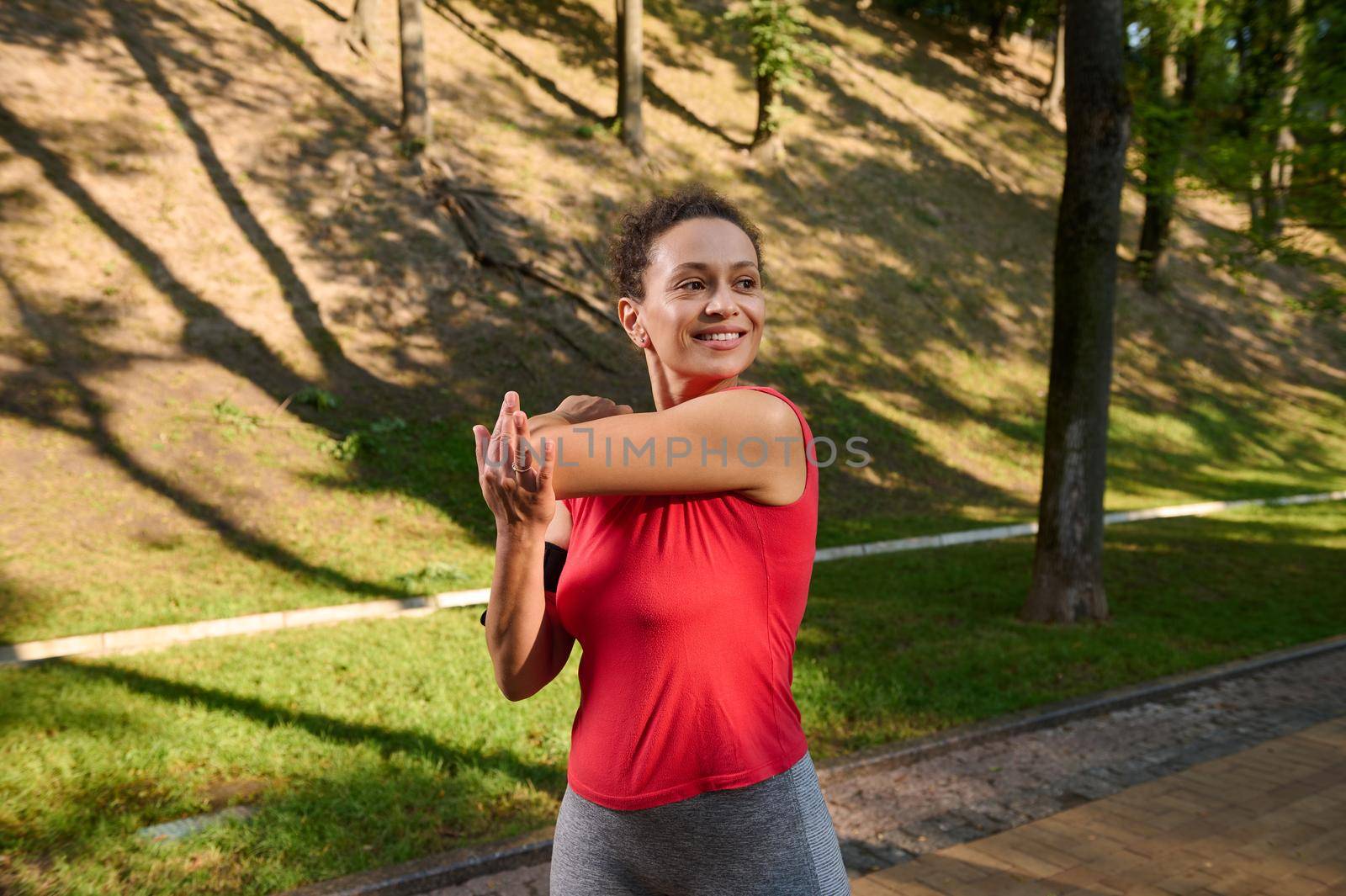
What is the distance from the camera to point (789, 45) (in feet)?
65.9

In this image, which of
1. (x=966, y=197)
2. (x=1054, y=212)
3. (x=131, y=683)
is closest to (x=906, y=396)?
(x=966, y=197)

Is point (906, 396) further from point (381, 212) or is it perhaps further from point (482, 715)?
point (482, 715)

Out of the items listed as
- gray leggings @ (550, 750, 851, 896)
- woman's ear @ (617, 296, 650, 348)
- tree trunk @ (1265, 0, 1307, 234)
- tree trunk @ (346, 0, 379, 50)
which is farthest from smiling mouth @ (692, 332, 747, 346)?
tree trunk @ (346, 0, 379, 50)

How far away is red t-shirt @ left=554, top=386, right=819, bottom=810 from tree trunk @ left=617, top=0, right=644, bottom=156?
18915mm

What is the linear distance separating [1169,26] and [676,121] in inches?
417

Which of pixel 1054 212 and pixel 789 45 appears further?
pixel 1054 212

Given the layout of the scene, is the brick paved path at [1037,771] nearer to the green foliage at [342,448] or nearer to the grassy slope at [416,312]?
the grassy slope at [416,312]

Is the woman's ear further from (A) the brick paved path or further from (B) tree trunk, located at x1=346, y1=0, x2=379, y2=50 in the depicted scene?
(B) tree trunk, located at x1=346, y1=0, x2=379, y2=50

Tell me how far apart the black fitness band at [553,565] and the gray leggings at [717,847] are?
42cm

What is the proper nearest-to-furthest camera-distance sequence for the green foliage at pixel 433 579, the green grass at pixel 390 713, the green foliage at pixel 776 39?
the green grass at pixel 390 713 < the green foliage at pixel 433 579 < the green foliage at pixel 776 39

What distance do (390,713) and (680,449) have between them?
5.33m

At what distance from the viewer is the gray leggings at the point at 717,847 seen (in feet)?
5.54

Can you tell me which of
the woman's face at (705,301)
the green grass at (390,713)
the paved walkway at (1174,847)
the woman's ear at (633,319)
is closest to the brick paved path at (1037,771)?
the paved walkway at (1174,847)

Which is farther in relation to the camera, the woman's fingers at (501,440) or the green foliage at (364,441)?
the green foliage at (364,441)
